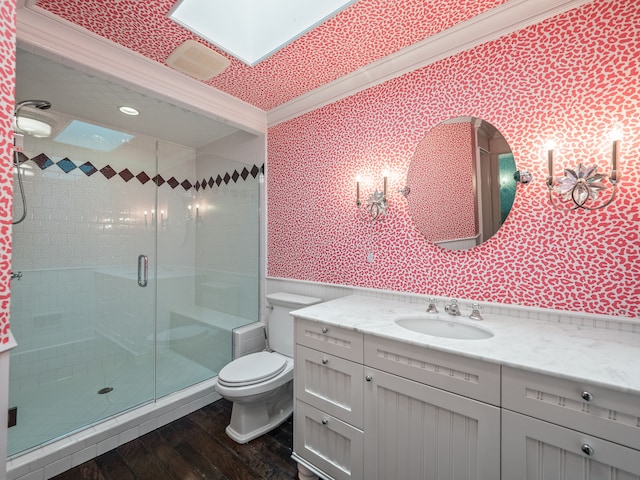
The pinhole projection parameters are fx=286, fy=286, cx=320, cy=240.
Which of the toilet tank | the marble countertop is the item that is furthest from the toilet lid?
the marble countertop

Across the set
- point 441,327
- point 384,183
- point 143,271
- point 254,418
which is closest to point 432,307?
point 441,327

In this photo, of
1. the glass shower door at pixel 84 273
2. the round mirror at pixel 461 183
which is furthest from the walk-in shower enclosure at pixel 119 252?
the round mirror at pixel 461 183

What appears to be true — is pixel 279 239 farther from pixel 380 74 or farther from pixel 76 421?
pixel 76 421

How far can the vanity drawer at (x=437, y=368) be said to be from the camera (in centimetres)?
100

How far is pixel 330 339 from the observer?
4.74 feet

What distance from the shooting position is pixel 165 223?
2635 mm

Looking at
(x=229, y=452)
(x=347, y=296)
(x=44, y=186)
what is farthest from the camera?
(x=44, y=186)

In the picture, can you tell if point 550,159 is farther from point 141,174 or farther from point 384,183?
point 141,174

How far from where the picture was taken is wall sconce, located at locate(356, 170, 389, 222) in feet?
6.26

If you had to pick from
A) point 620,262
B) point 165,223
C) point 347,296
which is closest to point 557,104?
point 620,262

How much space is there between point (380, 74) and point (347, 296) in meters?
1.54

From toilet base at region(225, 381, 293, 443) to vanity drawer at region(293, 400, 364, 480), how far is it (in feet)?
1.27

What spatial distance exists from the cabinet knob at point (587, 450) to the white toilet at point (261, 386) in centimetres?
148

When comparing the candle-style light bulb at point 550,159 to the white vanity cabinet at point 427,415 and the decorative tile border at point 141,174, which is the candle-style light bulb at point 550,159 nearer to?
the white vanity cabinet at point 427,415
